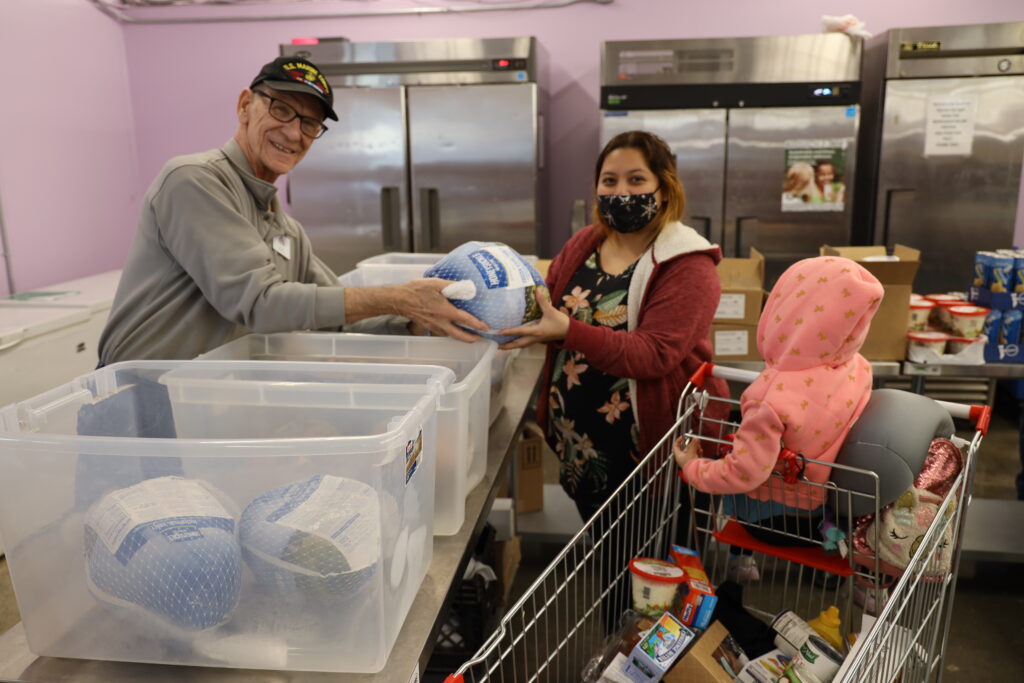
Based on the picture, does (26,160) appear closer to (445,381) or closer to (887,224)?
(445,381)

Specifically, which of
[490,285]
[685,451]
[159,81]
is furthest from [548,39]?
[685,451]

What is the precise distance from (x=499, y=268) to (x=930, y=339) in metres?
1.85

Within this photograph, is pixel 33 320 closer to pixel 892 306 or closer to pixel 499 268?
pixel 499 268

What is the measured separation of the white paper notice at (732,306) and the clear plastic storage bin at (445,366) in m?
1.62

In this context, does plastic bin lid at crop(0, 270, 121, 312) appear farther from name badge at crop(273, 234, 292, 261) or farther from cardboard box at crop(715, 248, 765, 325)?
cardboard box at crop(715, 248, 765, 325)

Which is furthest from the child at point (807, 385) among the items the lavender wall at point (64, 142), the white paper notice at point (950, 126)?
the lavender wall at point (64, 142)

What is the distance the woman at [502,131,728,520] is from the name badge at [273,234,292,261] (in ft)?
2.06

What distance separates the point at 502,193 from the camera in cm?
434

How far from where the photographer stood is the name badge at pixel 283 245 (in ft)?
5.47

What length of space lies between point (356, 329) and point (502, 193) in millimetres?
2708

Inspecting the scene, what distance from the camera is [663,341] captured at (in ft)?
5.92

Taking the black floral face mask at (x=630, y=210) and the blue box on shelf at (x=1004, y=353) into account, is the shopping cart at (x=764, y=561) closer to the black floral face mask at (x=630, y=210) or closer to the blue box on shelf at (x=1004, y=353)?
the black floral face mask at (x=630, y=210)

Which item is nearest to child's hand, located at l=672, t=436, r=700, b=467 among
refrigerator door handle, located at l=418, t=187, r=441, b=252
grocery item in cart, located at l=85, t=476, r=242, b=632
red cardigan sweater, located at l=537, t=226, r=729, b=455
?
red cardigan sweater, located at l=537, t=226, r=729, b=455

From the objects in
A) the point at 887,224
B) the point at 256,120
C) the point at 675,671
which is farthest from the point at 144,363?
the point at 887,224
